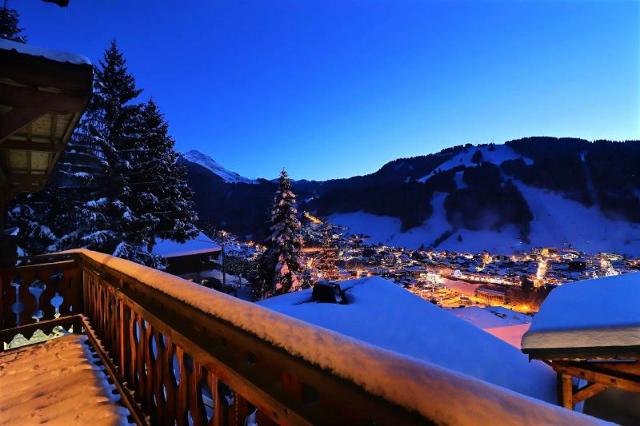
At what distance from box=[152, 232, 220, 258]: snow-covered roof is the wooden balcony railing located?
20.7m

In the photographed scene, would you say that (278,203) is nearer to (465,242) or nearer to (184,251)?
(184,251)

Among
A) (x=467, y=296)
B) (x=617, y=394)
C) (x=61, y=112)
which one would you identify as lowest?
(x=467, y=296)

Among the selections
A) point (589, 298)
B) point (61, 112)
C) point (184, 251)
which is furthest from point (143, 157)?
point (589, 298)

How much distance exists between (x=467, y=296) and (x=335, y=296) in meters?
31.8

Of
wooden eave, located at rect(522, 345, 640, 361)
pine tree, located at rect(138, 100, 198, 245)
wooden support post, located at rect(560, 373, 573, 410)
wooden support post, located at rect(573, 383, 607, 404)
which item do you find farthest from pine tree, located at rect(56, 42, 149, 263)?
wooden support post, located at rect(573, 383, 607, 404)

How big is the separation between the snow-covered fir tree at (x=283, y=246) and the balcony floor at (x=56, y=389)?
669 inches

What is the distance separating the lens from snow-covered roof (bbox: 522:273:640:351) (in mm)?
3750

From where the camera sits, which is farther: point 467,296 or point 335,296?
point 467,296

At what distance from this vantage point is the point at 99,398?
295 cm

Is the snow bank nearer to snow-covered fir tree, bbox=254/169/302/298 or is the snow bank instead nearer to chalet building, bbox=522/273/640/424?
chalet building, bbox=522/273/640/424

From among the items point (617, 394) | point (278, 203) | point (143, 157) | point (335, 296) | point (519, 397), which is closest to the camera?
point (519, 397)

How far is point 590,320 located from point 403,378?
4.73 meters

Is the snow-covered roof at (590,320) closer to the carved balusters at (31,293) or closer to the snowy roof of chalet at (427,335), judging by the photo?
the snowy roof of chalet at (427,335)

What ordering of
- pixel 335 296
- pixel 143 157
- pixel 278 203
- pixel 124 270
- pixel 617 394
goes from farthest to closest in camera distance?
pixel 278 203
pixel 143 157
pixel 335 296
pixel 617 394
pixel 124 270
